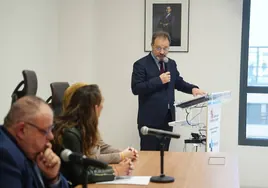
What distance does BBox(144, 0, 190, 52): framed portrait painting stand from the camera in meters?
4.88

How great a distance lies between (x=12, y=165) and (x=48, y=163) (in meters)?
0.25

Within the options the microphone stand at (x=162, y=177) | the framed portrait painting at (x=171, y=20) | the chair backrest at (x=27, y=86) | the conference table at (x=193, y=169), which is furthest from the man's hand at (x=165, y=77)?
the microphone stand at (x=162, y=177)

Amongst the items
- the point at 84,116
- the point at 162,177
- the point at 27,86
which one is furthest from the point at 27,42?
the point at 162,177

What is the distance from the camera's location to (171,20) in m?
4.91

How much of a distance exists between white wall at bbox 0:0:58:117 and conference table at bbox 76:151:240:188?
4.77ft

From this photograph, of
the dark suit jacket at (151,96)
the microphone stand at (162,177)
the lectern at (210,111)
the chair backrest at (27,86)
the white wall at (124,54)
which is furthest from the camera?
the white wall at (124,54)

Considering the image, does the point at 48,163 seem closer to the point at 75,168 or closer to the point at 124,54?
the point at 75,168

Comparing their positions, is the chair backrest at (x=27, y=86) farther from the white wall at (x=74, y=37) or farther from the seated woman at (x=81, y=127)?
the white wall at (x=74, y=37)

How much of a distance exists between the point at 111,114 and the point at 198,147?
115 centimetres

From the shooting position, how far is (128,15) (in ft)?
16.4

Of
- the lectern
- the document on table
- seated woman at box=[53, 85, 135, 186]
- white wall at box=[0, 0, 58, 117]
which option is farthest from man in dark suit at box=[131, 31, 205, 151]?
seated woman at box=[53, 85, 135, 186]

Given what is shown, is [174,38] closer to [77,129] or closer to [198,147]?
[198,147]

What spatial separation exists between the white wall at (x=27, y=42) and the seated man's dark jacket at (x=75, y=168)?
5.12 ft

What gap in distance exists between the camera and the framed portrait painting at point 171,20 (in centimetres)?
488
